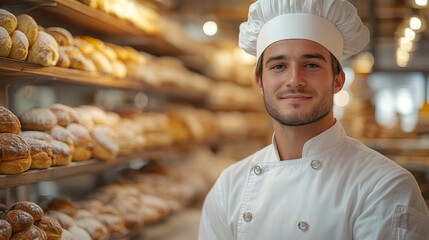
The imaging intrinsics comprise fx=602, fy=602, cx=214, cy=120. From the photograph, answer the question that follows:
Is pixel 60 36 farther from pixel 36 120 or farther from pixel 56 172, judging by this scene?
pixel 56 172

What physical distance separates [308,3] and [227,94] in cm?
422

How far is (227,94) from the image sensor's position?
6.41 m

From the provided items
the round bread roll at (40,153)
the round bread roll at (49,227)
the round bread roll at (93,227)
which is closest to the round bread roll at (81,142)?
the round bread roll at (93,227)

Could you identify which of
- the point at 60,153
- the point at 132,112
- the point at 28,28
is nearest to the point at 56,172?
the point at 60,153

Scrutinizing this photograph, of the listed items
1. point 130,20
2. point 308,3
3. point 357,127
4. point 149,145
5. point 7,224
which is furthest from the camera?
point 357,127

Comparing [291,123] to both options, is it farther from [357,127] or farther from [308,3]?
[357,127]

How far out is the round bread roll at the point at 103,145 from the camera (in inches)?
120

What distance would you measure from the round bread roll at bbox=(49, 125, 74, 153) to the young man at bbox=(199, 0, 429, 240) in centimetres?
79

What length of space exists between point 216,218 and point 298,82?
0.67 meters

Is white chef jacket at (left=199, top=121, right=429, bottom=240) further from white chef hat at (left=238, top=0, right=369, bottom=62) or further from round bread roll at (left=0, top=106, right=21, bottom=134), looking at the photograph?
round bread roll at (left=0, top=106, right=21, bottom=134)

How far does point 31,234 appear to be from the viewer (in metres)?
2.12

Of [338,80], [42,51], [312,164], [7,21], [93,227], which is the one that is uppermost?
[7,21]

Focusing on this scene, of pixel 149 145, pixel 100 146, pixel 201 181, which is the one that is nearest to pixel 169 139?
pixel 149 145

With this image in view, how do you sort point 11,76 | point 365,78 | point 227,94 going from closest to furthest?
point 11,76 < point 365,78 < point 227,94
